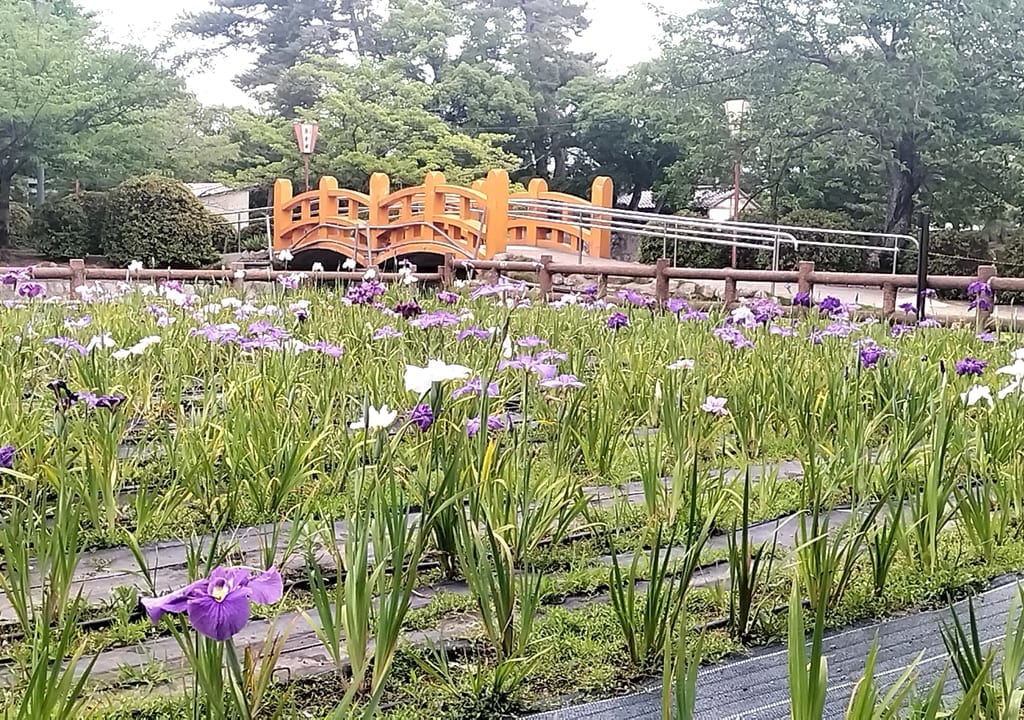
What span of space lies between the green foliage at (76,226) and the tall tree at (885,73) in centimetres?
1143

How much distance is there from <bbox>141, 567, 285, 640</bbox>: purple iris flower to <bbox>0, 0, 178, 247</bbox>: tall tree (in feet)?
55.7

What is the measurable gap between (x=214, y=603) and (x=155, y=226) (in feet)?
57.1

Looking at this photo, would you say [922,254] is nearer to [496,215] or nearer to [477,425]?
[477,425]

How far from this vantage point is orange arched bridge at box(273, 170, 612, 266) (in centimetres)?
1264

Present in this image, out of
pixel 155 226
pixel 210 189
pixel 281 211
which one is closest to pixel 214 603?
pixel 281 211

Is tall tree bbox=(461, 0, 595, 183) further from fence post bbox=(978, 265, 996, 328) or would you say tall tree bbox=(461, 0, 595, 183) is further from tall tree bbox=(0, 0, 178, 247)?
fence post bbox=(978, 265, 996, 328)

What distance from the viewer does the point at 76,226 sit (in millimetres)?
17234

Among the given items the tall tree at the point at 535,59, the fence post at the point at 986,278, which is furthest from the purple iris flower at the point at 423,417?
the tall tree at the point at 535,59

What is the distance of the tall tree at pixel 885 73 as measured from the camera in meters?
14.2

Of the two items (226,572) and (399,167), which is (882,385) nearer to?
(226,572)

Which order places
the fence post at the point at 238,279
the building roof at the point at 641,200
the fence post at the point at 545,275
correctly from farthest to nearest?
the building roof at the point at 641,200, the fence post at the point at 545,275, the fence post at the point at 238,279

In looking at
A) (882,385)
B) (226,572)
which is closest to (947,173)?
(882,385)

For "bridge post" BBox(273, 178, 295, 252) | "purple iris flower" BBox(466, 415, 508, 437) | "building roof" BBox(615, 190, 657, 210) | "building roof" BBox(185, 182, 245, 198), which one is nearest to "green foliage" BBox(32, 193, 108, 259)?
"bridge post" BBox(273, 178, 295, 252)

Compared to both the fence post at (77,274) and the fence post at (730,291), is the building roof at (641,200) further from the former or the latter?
the fence post at (77,274)
